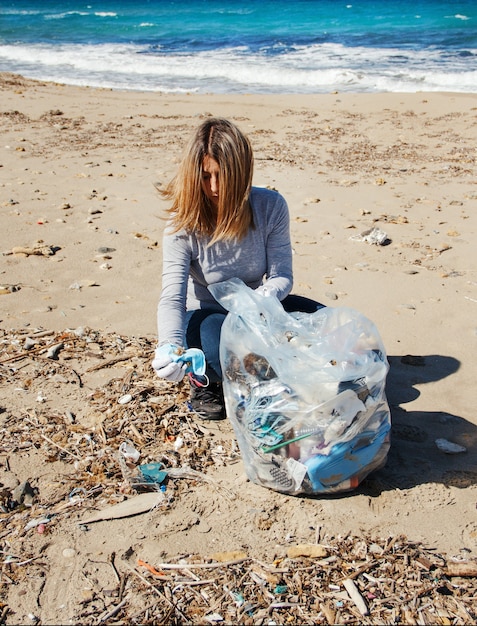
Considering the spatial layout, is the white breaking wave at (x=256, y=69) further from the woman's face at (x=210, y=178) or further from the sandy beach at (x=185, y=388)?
the woman's face at (x=210, y=178)

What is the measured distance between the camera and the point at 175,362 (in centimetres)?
254

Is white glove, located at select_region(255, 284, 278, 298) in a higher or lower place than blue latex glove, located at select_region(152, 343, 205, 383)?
higher

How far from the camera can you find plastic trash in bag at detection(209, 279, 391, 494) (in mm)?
2352

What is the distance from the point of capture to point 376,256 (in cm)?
493

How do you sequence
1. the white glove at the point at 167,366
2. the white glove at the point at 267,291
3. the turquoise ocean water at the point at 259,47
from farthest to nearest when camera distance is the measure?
the turquoise ocean water at the point at 259,47, the white glove at the point at 267,291, the white glove at the point at 167,366

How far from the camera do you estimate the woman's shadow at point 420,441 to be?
263 cm

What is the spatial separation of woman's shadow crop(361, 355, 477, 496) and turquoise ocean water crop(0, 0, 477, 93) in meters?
11.1

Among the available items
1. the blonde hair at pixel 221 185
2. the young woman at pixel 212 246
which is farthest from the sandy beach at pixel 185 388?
the blonde hair at pixel 221 185

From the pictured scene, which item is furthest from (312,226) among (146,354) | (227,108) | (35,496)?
(227,108)

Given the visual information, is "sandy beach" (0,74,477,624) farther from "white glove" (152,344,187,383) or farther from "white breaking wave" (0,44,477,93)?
"white breaking wave" (0,44,477,93)

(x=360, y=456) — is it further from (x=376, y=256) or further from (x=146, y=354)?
(x=376, y=256)

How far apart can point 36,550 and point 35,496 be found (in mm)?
302

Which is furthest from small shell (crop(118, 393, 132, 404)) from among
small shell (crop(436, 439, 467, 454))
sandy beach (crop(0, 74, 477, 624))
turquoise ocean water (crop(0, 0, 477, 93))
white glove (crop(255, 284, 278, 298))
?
turquoise ocean water (crop(0, 0, 477, 93))

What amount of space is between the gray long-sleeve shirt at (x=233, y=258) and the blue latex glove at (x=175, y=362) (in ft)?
0.95
